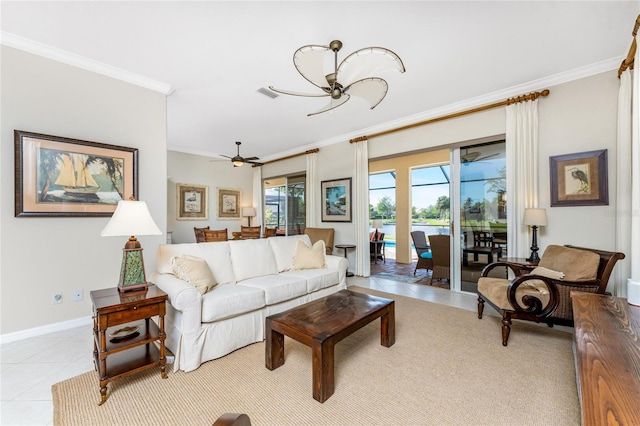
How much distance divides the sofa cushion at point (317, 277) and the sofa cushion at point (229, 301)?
0.68 metres

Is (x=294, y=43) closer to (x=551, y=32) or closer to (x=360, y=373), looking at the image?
(x=551, y=32)

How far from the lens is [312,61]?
2.16 metres

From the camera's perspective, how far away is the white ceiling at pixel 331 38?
2180mm

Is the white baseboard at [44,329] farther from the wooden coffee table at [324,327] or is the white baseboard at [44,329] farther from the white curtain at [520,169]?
the white curtain at [520,169]

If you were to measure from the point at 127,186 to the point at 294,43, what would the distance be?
249 cm

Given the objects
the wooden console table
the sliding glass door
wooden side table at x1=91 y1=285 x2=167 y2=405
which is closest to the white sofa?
wooden side table at x1=91 y1=285 x2=167 y2=405

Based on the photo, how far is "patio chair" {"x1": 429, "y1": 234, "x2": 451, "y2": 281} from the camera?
452 cm

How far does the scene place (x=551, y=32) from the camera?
97.0 inches

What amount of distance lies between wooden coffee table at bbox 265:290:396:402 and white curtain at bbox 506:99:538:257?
2225 mm

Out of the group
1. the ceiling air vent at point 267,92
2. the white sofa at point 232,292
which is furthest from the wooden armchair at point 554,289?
the ceiling air vent at point 267,92

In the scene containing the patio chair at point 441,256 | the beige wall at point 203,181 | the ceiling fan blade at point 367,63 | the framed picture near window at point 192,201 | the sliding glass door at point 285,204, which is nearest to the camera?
the ceiling fan blade at point 367,63

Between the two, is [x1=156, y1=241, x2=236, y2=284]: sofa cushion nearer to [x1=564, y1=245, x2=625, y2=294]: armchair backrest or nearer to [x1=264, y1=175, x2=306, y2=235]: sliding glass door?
[x1=564, y1=245, x2=625, y2=294]: armchair backrest

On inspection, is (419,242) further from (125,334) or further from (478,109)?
(125,334)

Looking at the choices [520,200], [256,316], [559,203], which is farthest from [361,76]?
[559,203]
